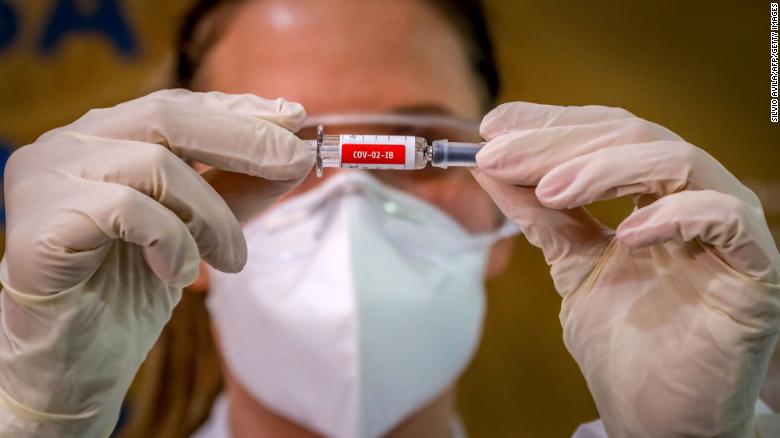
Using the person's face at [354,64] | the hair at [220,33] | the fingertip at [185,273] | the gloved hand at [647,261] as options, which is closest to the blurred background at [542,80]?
the hair at [220,33]

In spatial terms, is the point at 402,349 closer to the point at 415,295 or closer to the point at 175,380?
the point at 415,295

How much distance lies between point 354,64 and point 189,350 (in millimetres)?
875

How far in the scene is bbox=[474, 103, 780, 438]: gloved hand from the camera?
79 centimetres

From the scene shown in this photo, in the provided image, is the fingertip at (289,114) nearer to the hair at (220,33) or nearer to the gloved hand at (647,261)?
the gloved hand at (647,261)

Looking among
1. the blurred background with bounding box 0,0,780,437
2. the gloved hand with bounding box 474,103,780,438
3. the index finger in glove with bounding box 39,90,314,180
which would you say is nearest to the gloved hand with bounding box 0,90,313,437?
Result: the index finger in glove with bounding box 39,90,314,180

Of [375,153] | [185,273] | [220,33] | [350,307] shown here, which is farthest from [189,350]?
[375,153]

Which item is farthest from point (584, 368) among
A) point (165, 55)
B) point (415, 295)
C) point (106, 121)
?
point (165, 55)

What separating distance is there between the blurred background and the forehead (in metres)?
0.26

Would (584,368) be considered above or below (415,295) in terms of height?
above

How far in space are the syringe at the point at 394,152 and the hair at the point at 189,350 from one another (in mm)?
700

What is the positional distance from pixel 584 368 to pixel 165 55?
4.08 feet

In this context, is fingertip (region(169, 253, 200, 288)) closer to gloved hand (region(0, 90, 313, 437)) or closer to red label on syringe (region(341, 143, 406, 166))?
gloved hand (region(0, 90, 313, 437))

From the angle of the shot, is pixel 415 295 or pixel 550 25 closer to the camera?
pixel 415 295

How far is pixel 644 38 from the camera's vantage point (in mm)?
1490
